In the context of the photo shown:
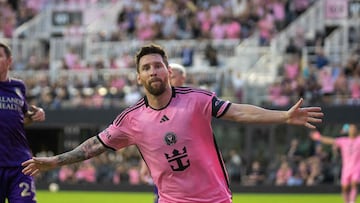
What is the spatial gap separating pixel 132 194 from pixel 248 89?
468 cm

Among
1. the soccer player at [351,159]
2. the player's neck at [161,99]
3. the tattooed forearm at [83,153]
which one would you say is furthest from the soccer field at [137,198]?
the player's neck at [161,99]

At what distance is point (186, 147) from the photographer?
7.41 meters

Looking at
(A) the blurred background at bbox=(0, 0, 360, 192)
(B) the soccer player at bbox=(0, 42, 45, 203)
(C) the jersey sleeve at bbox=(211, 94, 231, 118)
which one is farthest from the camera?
(A) the blurred background at bbox=(0, 0, 360, 192)

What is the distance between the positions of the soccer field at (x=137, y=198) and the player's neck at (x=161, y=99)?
14698 millimetres

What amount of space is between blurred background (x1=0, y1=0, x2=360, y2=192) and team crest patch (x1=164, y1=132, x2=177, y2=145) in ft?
60.5

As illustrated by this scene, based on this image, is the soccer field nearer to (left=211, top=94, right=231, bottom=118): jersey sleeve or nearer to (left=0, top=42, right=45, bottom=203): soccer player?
(left=0, top=42, right=45, bottom=203): soccer player

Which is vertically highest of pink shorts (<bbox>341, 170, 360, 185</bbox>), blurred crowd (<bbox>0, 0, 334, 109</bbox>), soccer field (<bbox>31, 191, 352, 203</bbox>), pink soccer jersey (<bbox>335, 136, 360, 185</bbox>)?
blurred crowd (<bbox>0, 0, 334, 109</bbox>)

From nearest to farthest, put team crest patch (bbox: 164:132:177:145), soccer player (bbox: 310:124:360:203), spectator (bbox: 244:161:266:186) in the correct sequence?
1. team crest patch (bbox: 164:132:177:145)
2. soccer player (bbox: 310:124:360:203)
3. spectator (bbox: 244:161:266:186)

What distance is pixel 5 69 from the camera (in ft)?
30.6

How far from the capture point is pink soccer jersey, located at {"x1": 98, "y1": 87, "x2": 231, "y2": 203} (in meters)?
7.40

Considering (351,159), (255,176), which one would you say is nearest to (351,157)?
(351,159)

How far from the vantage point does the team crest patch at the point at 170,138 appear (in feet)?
24.4

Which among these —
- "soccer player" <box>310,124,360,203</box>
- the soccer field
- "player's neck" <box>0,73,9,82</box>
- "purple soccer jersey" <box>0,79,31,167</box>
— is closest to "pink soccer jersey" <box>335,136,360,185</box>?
"soccer player" <box>310,124,360,203</box>

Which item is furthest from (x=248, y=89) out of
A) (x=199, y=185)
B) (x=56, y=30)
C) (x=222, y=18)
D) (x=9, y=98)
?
(x=199, y=185)
